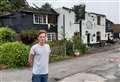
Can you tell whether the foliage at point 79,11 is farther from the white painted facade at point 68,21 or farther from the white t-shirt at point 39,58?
the white t-shirt at point 39,58

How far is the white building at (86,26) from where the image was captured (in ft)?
123

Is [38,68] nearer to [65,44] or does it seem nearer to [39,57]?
[39,57]

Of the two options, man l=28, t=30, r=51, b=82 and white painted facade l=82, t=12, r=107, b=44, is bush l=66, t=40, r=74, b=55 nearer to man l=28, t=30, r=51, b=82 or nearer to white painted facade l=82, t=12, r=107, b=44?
white painted facade l=82, t=12, r=107, b=44

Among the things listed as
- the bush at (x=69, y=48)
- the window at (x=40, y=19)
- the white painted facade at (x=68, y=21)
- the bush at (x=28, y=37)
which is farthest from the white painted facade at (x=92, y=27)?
the bush at (x=28, y=37)

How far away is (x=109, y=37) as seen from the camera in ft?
168

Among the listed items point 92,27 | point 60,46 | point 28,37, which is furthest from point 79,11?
point 60,46

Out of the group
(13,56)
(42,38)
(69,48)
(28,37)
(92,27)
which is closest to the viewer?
(42,38)

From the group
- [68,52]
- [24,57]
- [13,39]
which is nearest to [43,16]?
[68,52]

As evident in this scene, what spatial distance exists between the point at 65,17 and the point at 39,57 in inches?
1260

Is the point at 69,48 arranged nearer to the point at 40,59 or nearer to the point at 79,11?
the point at 79,11

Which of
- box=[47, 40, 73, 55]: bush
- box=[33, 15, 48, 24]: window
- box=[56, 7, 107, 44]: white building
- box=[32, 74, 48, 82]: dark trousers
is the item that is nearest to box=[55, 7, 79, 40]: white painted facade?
box=[56, 7, 107, 44]: white building

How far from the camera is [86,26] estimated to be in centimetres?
4094

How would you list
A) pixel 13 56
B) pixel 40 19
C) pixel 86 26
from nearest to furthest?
1. pixel 13 56
2. pixel 40 19
3. pixel 86 26

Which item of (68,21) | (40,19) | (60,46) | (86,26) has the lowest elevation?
(60,46)
